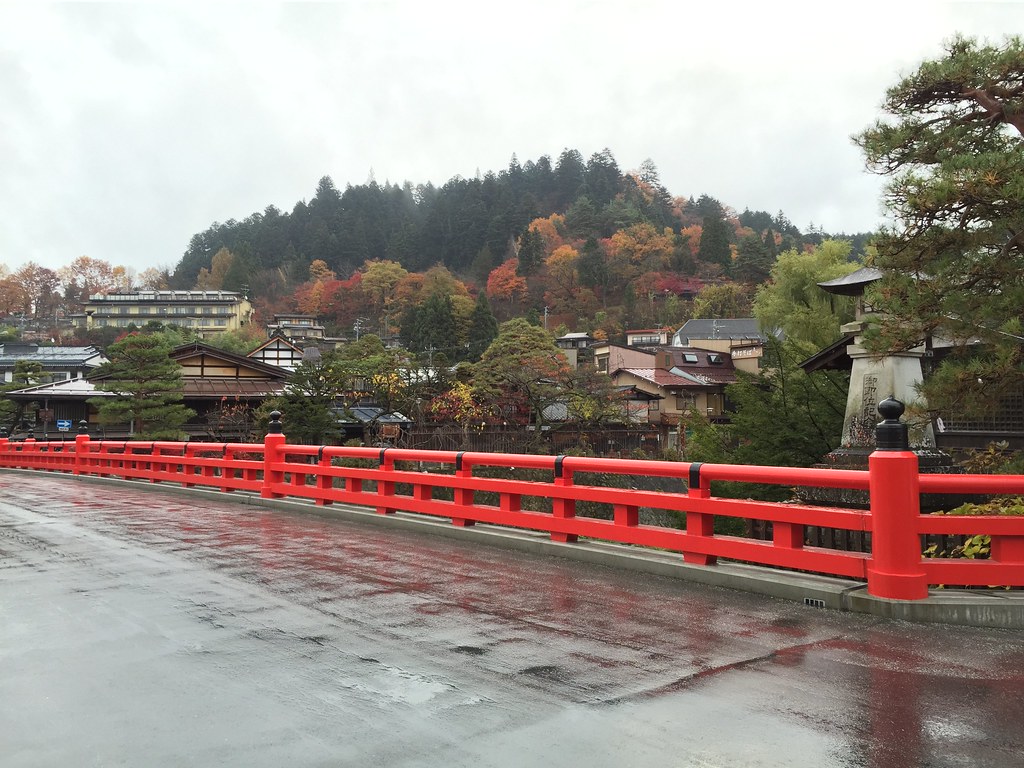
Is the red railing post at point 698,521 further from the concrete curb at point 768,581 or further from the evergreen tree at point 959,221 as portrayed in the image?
the evergreen tree at point 959,221

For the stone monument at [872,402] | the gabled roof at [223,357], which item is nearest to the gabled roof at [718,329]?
the gabled roof at [223,357]

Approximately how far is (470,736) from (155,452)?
15995 millimetres

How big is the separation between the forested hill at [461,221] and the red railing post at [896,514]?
103570 millimetres

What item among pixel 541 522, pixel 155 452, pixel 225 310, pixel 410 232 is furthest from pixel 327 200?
pixel 541 522

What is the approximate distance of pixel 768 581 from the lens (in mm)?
6203

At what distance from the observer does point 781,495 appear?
14.1 meters

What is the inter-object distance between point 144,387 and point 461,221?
97811mm

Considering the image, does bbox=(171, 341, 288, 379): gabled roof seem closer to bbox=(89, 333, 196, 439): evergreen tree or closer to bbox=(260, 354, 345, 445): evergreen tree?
bbox=(89, 333, 196, 439): evergreen tree

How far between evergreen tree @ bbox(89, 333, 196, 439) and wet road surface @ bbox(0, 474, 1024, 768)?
29620mm

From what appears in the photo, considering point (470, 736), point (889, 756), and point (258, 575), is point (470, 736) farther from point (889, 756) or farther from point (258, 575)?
point (258, 575)

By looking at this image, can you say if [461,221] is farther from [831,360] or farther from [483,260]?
[831,360]

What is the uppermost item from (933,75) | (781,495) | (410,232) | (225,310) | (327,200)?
(327,200)

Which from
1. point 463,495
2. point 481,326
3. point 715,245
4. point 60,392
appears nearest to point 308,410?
point 60,392

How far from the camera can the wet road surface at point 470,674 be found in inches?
132
